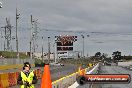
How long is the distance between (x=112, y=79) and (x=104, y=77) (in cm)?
22

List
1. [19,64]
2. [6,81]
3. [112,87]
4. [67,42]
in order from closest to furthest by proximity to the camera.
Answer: [112,87] < [6,81] < [19,64] < [67,42]

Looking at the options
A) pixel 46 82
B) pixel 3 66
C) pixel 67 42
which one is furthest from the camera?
pixel 67 42

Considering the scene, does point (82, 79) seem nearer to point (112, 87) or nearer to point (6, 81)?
point (112, 87)

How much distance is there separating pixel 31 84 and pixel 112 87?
1380cm

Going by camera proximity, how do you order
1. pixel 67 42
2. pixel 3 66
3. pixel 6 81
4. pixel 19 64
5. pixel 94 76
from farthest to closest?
pixel 67 42 → pixel 19 64 → pixel 3 66 → pixel 6 81 → pixel 94 76

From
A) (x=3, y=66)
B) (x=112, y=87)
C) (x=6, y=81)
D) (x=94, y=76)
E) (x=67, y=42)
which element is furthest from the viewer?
(x=67, y=42)

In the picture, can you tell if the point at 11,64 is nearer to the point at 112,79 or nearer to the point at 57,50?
the point at 57,50

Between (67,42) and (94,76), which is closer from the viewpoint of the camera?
(94,76)

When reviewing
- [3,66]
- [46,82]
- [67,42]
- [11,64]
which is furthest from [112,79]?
[67,42]

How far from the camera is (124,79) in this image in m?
11.8

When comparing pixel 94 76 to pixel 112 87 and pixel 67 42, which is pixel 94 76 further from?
pixel 67 42

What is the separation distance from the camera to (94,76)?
12008 millimetres

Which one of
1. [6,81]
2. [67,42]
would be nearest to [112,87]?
[6,81]

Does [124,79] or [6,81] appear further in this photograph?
[6,81]
